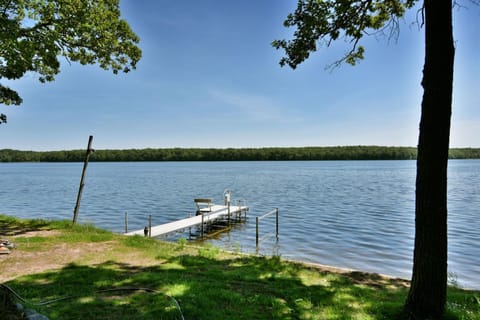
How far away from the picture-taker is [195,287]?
476 cm

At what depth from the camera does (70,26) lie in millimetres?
7855

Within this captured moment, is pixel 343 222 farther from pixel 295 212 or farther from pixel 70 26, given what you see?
pixel 70 26

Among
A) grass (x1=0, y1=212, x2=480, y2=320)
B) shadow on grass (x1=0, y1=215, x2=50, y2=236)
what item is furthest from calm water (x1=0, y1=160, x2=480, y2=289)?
shadow on grass (x1=0, y1=215, x2=50, y2=236)

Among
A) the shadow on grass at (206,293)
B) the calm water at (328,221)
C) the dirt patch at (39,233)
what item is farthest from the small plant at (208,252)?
the dirt patch at (39,233)

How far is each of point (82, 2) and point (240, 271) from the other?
303 inches

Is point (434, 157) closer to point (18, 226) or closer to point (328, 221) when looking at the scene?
point (18, 226)

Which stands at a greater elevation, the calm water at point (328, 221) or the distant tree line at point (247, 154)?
the distant tree line at point (247, 154)

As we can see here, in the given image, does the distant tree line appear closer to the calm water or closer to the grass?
the calm water

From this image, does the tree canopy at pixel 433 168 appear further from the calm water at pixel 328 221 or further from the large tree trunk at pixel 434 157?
the calm water at pixel 328 221

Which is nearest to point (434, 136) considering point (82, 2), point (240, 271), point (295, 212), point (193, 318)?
point (193, 318)

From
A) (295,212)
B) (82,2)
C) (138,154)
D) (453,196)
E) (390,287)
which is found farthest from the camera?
(138,154)

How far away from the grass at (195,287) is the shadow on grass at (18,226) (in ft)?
5.07

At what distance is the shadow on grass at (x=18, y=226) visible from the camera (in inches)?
352

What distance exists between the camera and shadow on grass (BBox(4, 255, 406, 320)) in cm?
386
